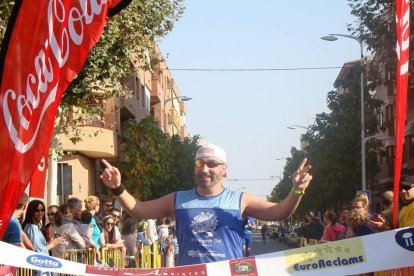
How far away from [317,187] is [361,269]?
49.7 metres

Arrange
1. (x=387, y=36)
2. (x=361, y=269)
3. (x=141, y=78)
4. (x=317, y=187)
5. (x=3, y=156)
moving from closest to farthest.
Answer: (x=3, y=156) → (x=361, y=269) → (x=387, y=36) → (x=317, y=187) → (x=141, y=78)

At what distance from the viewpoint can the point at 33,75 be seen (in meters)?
5.22

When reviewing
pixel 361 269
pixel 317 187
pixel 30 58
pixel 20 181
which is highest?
pixel 317 187

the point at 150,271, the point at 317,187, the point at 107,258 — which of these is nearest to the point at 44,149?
the point at 150,271

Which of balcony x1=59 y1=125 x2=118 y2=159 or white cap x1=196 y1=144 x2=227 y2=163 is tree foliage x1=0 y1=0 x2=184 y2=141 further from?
balcony x1=59 y1=125 x2=118 y2=159

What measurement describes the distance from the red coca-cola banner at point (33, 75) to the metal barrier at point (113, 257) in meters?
10.5

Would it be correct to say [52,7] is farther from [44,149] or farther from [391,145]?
[391,145]

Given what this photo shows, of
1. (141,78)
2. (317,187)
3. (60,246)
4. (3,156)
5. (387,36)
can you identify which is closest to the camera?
(3,156)

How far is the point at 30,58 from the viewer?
523 cm

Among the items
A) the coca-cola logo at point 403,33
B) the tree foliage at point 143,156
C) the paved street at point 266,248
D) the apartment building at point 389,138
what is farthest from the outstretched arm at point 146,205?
the apartment building at point 389,138

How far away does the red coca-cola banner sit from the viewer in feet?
17.1

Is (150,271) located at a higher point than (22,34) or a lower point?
lower

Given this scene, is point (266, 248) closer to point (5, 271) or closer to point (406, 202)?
point (406, 202)

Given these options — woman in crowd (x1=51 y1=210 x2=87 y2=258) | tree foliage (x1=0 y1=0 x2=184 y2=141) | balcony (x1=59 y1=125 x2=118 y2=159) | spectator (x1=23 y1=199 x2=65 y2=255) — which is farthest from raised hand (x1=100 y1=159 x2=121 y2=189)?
balcony (x1=59 y1=125 x2=118 y2=159)
